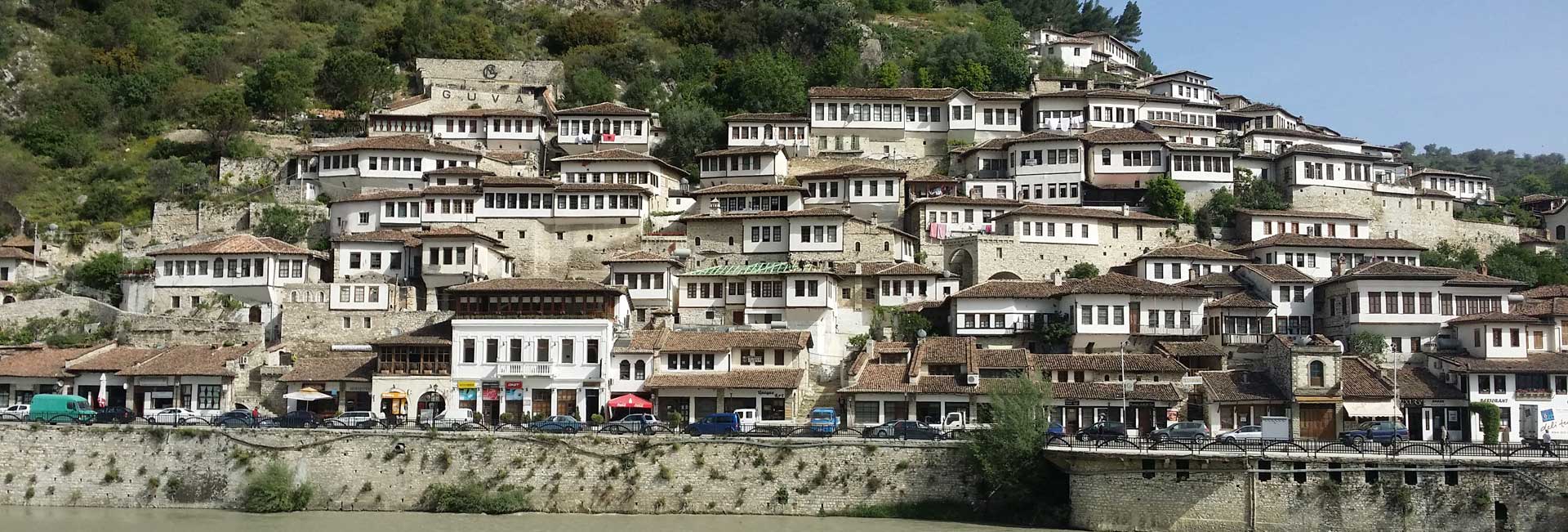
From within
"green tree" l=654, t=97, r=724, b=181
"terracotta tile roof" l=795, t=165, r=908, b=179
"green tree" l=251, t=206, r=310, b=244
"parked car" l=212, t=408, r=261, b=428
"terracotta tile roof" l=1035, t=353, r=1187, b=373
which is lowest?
"parked car" l=212, t=408, r=261, b=428

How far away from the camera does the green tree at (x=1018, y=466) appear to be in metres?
37.3

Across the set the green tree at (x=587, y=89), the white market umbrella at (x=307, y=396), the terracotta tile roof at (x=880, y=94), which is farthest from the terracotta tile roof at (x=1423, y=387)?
the green tree at (x=587, y=89)

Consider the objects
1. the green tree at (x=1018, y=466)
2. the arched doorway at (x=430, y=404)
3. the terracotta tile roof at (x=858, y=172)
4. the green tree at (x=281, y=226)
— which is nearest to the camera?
the green tree at (x=1018, y=466)

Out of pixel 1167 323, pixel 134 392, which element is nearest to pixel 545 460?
pixel 134 392

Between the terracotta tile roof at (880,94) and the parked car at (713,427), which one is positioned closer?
the parked car at (713,427)

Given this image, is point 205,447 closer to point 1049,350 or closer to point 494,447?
point 494,447

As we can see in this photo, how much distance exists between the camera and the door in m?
44.9

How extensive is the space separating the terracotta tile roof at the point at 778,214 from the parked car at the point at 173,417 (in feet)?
75.9

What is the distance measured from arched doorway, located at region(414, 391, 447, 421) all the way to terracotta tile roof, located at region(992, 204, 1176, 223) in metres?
25.8

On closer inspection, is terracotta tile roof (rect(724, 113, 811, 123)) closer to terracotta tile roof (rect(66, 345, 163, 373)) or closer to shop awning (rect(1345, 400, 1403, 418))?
terracotta tile roof (rect(66, 345, 163, 373))

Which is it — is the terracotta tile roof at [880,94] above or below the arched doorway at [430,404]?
above

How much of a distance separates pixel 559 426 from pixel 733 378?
7.78 m

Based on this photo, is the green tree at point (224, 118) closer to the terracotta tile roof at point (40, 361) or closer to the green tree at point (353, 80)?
the green tree at point (353, 80)

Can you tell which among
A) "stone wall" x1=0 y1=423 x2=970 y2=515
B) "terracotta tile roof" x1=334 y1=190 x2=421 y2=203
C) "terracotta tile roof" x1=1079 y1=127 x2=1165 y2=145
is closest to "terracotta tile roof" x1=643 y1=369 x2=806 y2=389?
"stone wall" x1=0 y1=423 x2=970 y2=515
